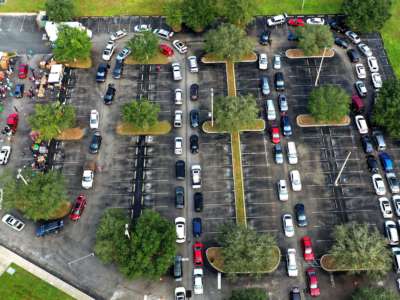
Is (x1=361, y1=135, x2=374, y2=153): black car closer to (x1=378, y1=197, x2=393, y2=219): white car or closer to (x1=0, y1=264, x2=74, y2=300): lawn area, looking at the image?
(x1=378, y1=197, x2=393, y2=219): white car

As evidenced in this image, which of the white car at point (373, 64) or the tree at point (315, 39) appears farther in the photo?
the white car at point (373, 64)

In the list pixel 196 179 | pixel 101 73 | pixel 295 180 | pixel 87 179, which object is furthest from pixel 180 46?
pixel 295 180

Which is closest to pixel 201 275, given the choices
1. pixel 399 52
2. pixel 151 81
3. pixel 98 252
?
pixel 98 252

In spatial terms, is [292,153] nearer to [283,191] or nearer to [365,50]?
[283,191]

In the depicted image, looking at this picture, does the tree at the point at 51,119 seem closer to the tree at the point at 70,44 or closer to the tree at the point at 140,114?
the tree at the point at 140,114

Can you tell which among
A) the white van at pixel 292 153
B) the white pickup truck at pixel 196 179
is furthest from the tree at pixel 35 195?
the white van at pixel 292 153
